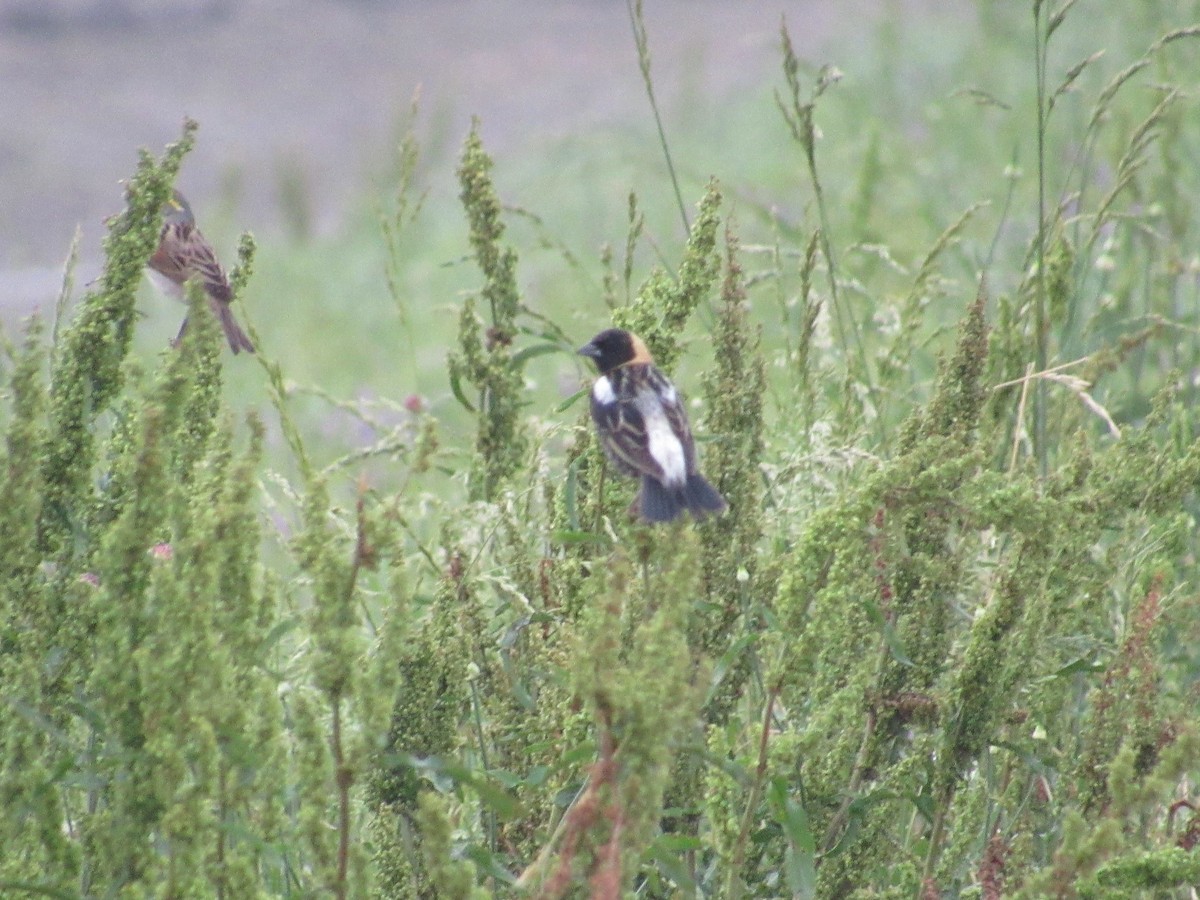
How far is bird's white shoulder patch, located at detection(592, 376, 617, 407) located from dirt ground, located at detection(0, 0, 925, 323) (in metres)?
8.44

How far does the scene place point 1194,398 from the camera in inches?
177

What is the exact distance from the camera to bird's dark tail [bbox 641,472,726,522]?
2672mm

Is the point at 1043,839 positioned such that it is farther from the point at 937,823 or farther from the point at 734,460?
the point at 734,460

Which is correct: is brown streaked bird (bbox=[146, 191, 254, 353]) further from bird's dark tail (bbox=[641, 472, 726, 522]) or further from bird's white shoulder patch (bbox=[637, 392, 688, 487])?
bird's dark tail (bbox=[641, 472, 726, 522])

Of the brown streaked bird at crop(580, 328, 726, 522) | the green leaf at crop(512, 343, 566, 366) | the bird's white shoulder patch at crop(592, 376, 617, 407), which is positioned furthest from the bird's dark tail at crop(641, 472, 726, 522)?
the green leaf at crop(512, 343, 566, 366)

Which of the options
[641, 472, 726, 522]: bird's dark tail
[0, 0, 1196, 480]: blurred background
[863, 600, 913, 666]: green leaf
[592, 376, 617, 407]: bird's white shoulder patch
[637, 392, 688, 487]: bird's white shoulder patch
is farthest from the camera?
[0, 0, 1196, 480]: blurred background

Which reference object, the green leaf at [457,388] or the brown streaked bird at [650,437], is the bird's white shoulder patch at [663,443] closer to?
the brown streaked bird at [650,437]

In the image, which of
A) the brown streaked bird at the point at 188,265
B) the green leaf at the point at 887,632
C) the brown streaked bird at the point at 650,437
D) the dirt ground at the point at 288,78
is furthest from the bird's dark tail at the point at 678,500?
the dirt ground at the point at 288,78

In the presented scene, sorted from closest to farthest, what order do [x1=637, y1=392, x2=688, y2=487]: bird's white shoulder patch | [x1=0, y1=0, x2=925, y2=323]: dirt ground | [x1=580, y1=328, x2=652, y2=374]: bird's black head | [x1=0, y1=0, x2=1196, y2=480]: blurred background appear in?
[x1=637, y1=392, x2=688, y2=487]: bird's white shoulder patch, [x1=580, y1=328, x2=652, y2=374]: bird's black head, [x1=0, y1=0, x2=1196, y2=480]: blurred background, [x1=0, y1=0, x2=925, y2=323]: dirt ground

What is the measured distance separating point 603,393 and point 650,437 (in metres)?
0.14

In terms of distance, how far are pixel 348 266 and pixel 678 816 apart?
9.10m

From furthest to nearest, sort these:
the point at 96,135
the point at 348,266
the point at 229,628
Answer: the point at 96,135 → the point at 348,266 → the point at 229,628

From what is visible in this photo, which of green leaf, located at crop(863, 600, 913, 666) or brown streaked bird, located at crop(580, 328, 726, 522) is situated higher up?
brown streaked bird, located at crop(580, 328, 726, 522)

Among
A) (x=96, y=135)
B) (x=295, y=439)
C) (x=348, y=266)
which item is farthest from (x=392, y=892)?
(x=96, y=135)
